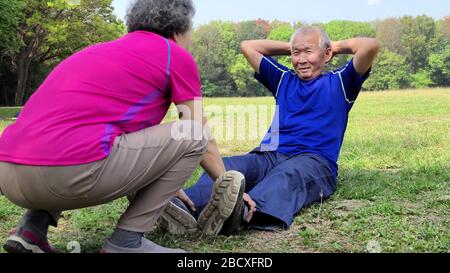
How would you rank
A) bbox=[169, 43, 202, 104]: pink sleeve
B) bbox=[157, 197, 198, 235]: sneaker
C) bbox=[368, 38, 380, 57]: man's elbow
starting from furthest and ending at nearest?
bbox=[368, 38, 380, 57]: man's elbow, bbox=[157, 197, 198, 235]: sneaker, bbox=[169, 43, 202, 104]: pink sleeve

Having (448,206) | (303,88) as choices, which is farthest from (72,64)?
(448,206)

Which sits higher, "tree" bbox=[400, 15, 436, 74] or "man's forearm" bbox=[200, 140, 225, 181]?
"man's forearm" bbox=[200, 140, 225, 181]

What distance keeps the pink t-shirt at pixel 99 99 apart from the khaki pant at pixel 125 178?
49 millimetres

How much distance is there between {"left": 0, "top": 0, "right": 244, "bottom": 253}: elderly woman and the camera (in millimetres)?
2223

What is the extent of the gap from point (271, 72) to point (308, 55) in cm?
38

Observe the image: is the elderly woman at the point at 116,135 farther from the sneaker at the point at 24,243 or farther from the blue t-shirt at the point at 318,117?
the blue t-shirt at the point at 318,117

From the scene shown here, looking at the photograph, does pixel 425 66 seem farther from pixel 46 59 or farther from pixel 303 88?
pixel 303 88

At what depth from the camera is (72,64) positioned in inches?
93.4

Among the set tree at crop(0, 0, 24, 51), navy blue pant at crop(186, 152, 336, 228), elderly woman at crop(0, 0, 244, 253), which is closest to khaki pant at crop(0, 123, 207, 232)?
elderly woman at crop(0, 0, 244, 253)

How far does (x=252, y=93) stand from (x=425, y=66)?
20243mm

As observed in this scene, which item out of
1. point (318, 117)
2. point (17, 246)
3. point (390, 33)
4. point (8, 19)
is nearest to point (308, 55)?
point (318, 117)

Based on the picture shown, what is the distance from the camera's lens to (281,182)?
326cm

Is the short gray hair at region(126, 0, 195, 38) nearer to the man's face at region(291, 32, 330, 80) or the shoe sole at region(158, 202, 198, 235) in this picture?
the shoe sole at region(158, 202, 198, 235)

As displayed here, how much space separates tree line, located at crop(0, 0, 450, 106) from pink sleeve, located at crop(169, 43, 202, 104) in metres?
21.1
